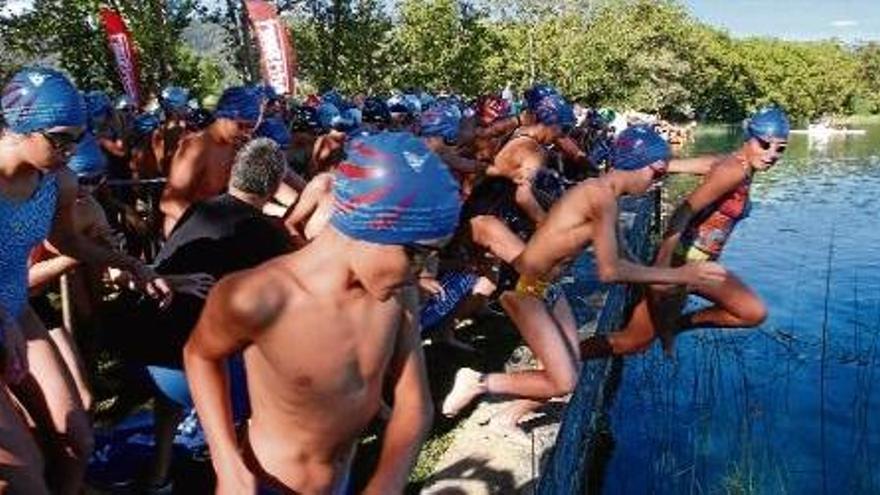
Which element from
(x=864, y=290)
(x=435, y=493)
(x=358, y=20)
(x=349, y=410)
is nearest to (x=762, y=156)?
(x=435, y=493)

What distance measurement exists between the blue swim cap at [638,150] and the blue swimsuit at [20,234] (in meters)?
3.33

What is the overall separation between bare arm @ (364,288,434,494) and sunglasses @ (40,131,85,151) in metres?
1.55

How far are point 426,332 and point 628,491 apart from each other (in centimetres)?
212

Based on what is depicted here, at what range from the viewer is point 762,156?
266 inches

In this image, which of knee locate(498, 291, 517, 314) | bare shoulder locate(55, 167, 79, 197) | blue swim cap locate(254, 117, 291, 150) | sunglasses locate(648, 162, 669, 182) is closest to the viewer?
bare shoulder locate(55, 167, 79, 197)

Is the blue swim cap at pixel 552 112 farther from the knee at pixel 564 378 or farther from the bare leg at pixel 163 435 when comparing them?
the bare leg at pixel 163 435

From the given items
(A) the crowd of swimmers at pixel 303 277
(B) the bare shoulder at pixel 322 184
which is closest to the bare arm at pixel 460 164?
(A) the crowd of swimmers at pixel 303 277

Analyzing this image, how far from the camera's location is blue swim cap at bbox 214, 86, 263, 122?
6715mm

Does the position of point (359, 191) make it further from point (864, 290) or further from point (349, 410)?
point (864, 290)

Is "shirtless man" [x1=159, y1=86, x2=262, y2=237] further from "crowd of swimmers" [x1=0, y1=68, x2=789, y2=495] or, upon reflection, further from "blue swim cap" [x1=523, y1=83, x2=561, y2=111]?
"blue swim cap" [x1=523, y1=83, x2=561, y2=111]

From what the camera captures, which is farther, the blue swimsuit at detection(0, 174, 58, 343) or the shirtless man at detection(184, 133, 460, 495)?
the blue swimsuit at detection(0, 174, 58, 343)

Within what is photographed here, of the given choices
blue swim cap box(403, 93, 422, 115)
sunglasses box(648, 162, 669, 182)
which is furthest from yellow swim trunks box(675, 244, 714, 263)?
blue swim cap box(403, 93, 422, 115)

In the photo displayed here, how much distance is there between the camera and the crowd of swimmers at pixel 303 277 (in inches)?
100

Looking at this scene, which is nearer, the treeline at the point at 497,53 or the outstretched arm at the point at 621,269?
the outstretched arm at the point at 621,269
